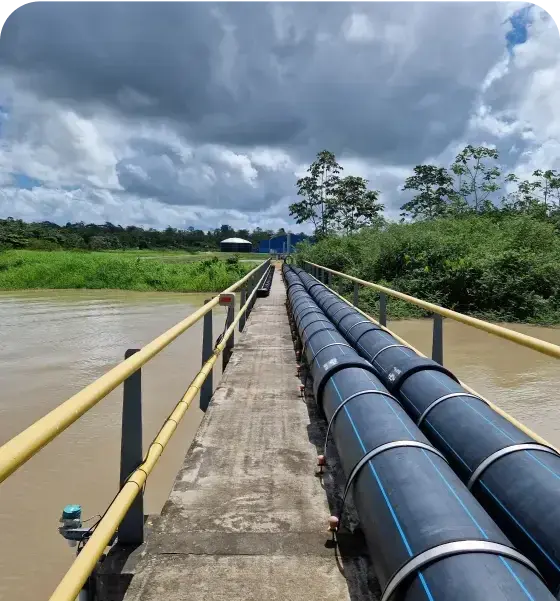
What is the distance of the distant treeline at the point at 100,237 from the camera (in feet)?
187

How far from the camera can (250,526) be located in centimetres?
251

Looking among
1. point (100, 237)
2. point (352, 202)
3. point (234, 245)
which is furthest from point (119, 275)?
point (234, 245)

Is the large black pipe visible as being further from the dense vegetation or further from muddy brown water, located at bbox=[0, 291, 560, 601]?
the dense vegetation

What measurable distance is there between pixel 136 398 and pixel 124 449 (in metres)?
0.23

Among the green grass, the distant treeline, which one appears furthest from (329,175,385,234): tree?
the distant treeline

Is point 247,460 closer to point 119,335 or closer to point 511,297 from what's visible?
point 119,335

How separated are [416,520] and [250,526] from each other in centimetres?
106

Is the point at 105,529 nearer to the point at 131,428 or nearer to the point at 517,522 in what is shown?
the point at 131,428

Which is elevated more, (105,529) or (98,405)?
(105,529)

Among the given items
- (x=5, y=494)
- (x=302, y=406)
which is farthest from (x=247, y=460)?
(x=5, y=494)

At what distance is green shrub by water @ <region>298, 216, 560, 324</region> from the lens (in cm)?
1495

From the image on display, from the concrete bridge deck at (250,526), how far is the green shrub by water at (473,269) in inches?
472

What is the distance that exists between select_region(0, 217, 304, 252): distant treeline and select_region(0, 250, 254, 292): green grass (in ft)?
58.8

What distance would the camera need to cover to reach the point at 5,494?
187 inches
